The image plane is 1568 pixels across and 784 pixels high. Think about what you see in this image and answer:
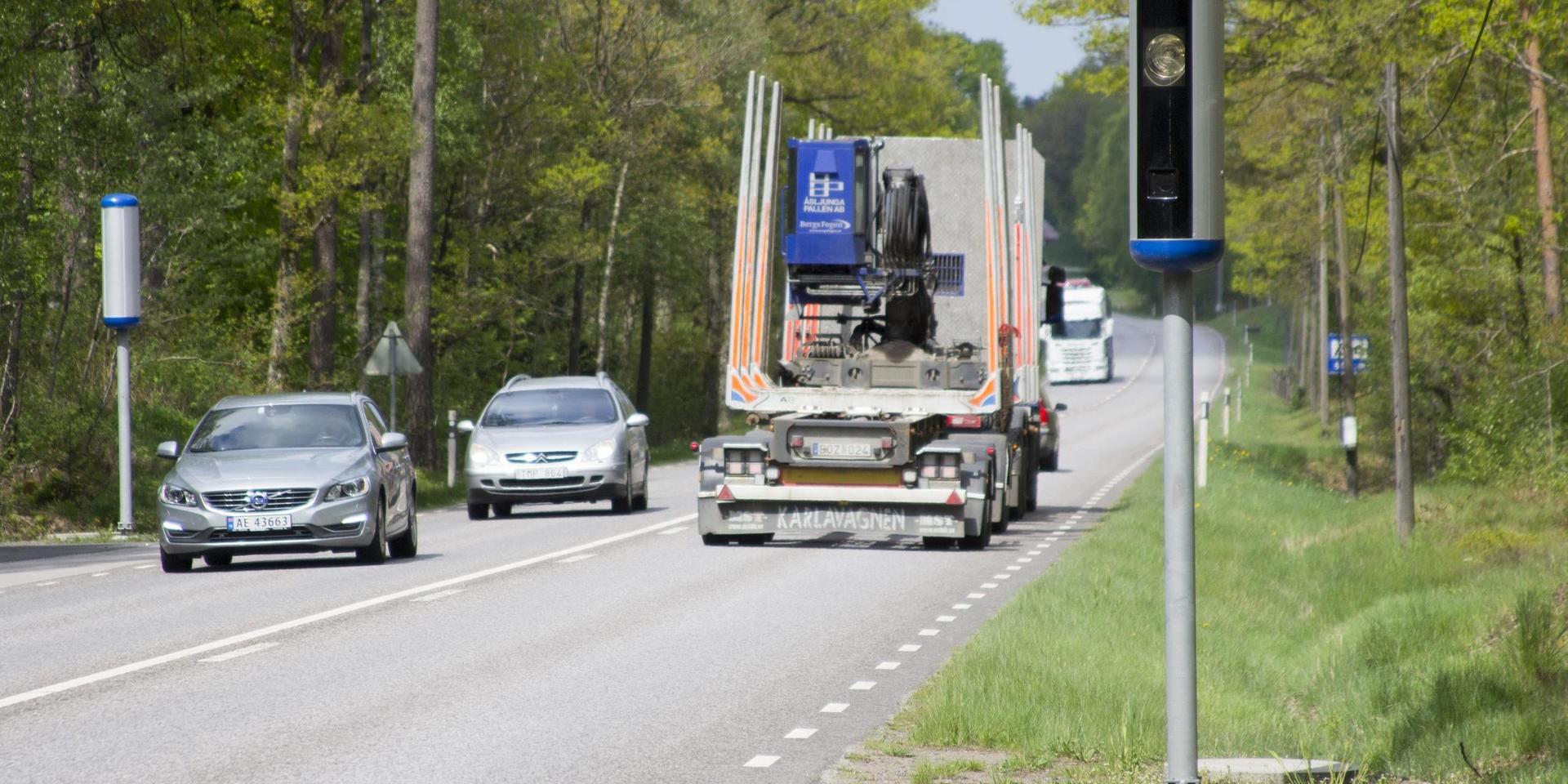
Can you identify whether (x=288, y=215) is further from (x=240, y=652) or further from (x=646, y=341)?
(x=646, y=341)

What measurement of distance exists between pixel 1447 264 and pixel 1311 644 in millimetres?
18938

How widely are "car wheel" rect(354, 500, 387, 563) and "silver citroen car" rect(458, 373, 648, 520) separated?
5829 mm

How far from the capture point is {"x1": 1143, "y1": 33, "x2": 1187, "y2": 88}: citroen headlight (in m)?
6.39

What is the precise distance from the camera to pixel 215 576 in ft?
58.0

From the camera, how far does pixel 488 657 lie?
11.9 metres

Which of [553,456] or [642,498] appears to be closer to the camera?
[553,456]

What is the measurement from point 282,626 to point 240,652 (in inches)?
53.3

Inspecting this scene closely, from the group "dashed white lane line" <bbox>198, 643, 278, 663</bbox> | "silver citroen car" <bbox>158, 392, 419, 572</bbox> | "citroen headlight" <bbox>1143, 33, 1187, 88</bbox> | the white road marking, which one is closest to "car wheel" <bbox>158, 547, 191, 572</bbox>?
"silver citroen car" <bbox>158, 392, 419, 572</bbox>

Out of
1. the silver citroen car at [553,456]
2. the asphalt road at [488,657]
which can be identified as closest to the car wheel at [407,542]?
the asphalt road at [488,657]

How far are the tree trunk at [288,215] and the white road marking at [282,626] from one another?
1251 cm

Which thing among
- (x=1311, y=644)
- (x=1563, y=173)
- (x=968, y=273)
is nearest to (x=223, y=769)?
(x=1311, y=644)

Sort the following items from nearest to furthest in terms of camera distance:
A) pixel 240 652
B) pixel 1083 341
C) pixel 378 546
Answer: pixel 240 652 → pixel 378 546 → pixel 1083 341

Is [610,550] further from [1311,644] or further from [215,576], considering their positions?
[1311,644]

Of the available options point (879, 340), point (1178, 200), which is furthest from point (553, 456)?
point (1178, 200)
